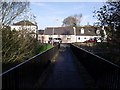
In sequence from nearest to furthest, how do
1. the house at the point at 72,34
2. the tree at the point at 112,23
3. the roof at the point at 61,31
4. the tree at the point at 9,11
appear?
the tree at the point at 112,23, the tree at the point at 9,11, the house at the point at 72,34, the roof at the point at 61,31

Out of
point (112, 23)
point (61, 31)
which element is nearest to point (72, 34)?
point (61, 31)

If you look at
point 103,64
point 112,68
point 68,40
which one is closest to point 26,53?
point 103,64

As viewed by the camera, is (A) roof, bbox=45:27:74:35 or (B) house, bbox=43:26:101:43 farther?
(A) roof, bbox=45:27:74:35

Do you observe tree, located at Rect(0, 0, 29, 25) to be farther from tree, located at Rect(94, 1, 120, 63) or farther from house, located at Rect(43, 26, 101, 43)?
house, located at Rect(43, 26, 101, 43)

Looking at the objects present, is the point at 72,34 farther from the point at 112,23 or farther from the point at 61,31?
the point at 112,23

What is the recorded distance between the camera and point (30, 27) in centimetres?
2453

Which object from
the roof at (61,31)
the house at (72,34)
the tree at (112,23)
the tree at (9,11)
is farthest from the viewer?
the roof at (61,31)

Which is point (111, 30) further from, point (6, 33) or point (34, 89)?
point (6, 33)

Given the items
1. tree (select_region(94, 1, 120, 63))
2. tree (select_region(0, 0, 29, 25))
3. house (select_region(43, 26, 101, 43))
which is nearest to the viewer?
tree (select_region(94, 1, 120, 63))

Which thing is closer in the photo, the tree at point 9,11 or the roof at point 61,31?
the tree at point 9,11

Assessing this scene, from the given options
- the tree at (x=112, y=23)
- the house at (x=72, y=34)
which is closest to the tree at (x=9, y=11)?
the tree at (x=112, y=23)

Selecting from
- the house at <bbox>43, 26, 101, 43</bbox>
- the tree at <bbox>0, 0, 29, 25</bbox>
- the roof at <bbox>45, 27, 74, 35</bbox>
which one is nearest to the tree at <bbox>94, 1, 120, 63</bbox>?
the tree at <bbox>0, 0, 29, 25</bbox>

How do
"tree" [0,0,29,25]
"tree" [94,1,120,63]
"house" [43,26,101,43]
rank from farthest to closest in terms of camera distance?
"house" [43,26,101,43], "tree" [0,0,29,25], "tree" [94,1,120,63]

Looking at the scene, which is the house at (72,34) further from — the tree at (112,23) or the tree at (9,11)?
the tree at (112,23)
